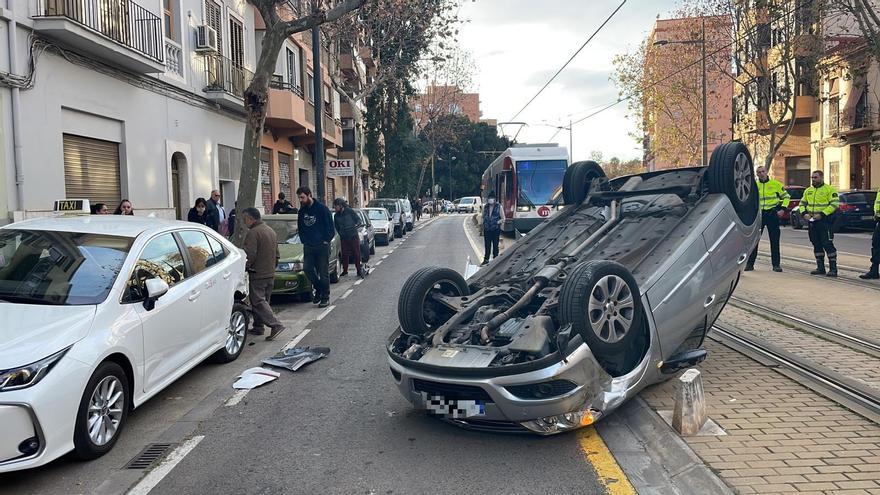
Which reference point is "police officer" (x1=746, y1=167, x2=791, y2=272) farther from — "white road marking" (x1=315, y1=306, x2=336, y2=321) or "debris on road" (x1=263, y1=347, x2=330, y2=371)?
"debris on road" (x1=263, y1=347, x2=330, y2=371)

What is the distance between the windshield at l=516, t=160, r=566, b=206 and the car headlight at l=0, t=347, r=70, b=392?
17.2 metres

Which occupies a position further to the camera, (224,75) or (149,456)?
(224,75)

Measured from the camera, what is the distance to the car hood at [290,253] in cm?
1149

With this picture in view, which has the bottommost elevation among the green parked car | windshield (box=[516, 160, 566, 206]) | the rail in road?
the rail in road

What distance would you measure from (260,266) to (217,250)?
1.20 m

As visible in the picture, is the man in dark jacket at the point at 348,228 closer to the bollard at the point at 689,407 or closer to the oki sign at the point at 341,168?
the oki sign at the point at 341,168

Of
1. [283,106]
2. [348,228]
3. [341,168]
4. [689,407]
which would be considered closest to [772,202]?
[348,228]

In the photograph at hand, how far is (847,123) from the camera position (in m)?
33.4

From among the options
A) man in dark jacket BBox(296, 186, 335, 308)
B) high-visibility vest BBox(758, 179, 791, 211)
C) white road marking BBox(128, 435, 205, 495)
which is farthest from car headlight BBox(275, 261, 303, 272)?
high-visibility vest BBox(758, 179, 791, 211)

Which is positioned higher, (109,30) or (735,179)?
(109,30)

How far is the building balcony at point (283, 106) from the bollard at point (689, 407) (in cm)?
1885

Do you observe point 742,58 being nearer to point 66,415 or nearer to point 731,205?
point 731,205

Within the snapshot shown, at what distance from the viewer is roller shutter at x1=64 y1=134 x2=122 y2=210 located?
1294cm

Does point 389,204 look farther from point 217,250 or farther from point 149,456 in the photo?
point 149,456
